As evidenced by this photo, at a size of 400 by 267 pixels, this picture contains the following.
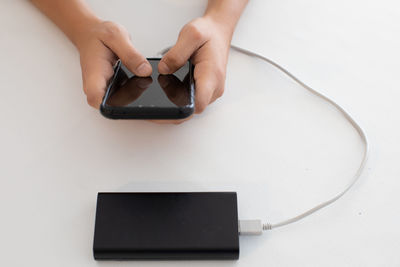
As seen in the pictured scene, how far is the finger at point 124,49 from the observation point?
0.53 m

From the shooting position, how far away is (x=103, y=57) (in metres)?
0.56

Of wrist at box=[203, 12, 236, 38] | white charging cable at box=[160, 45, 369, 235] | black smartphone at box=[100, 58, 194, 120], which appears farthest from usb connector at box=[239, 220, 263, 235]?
wrist at box=[203, 12, 236, 38]

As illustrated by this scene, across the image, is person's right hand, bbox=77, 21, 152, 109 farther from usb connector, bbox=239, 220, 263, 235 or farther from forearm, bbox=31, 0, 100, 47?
usb connector, bbox=239, 220, 263, 235

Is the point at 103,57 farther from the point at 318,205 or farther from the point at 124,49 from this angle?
the point at 318,205

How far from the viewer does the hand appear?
1.71 feet

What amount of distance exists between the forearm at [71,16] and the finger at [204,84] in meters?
0.20

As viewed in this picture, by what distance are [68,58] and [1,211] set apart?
0.26 m

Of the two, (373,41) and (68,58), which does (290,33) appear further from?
(68,58)

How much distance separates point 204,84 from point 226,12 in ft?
0.61

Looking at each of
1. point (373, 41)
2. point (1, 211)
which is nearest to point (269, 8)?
point (373, 41)

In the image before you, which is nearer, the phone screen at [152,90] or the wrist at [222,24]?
the phone screen at [152,90]

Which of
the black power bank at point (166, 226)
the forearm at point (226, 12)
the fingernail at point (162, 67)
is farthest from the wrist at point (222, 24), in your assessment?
the black power bank at point (166, 226)

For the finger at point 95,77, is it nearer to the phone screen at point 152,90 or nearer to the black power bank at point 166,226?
the phone screen at point 152,90

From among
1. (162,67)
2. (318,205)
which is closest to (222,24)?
(162,67)
